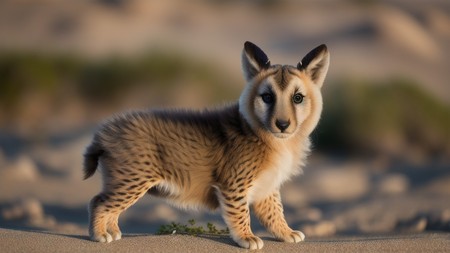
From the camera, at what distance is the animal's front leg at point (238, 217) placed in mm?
5996

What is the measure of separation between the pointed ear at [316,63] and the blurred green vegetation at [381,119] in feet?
28.6

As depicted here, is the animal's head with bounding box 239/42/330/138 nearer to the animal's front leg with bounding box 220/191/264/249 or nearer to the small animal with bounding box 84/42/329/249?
the small animal with bounding box 84/42/329/249

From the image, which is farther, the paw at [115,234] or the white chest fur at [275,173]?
the paw at [115,234]

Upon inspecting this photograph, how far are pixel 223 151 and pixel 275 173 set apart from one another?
447 mm

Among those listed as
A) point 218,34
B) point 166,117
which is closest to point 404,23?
point 218,34

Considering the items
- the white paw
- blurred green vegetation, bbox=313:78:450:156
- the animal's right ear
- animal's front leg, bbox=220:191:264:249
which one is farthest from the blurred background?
the animal's right ear

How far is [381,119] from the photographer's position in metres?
15.4

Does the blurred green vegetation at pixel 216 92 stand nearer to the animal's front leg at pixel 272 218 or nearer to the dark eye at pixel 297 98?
the animal's front leg at pixel 272 218

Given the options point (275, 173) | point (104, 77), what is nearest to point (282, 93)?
point (275, 173)

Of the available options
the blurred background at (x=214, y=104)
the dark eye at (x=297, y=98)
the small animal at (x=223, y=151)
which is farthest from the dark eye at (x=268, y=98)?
the blurred background at (x=214, y=104)

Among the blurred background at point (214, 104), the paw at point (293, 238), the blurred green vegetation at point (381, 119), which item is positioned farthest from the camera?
the blurred green vegetation at point (381, 119)

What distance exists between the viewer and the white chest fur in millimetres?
6051

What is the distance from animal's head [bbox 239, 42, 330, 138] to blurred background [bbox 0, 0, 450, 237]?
280cm

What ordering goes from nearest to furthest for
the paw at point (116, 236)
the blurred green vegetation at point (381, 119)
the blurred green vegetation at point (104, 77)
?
the paw at point (116, 236), the blurred green vegetation at point (381, 119), the blurred green vegetation at point (104, 77)
